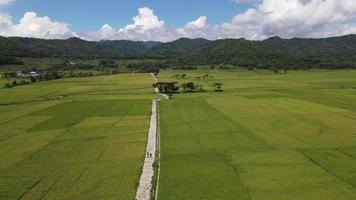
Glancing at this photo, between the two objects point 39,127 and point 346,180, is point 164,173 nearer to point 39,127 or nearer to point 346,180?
point 346,180

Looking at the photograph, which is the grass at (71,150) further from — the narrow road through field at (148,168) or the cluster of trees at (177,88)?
the cluster of trees at (177,88)

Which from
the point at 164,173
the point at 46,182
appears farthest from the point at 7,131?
the point at 164,173

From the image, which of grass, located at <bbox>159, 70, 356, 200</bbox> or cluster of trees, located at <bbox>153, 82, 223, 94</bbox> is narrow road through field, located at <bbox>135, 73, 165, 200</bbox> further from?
cluster of trees, located at <bbox>153, 82, 223, 94</bbox>

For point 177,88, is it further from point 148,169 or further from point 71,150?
point 148,169

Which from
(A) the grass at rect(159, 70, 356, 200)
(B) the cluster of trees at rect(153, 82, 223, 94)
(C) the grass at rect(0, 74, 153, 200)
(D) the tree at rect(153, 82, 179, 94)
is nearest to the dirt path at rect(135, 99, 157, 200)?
(C) the grass at rect(0, 74, 153, 200)

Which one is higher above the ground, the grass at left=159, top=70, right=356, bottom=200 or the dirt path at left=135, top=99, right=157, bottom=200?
the grass at left=159, top=70, right=356, bottom=200

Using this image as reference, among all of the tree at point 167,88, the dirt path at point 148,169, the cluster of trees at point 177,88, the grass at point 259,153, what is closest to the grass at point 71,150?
the dirt path at point 148,169
